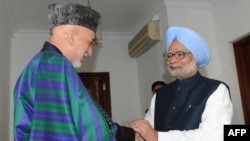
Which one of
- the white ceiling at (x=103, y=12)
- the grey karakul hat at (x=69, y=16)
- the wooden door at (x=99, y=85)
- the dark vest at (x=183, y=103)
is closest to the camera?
the grey karakul hat at (x=69, y=16)

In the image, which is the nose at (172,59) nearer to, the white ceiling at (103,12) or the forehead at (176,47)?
the forehead at (176,47)

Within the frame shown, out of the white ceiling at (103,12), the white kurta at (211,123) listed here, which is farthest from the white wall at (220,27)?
the white kurta at (211,123)

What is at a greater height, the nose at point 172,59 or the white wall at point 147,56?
the white wall at point 147,56

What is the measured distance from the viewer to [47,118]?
1.03 meters

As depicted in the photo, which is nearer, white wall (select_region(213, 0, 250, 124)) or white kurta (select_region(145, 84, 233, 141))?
white kurta (select_region(145, 84, 233, 141))

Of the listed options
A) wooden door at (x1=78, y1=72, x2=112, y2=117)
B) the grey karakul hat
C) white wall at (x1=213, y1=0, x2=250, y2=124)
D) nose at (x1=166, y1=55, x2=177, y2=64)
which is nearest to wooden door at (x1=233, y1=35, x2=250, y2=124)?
white wall at (x1=213, y1=0, x2=250, y2=124)

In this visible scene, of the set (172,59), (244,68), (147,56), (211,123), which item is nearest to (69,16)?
(172,59)

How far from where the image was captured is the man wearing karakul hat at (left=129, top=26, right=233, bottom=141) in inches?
56.8

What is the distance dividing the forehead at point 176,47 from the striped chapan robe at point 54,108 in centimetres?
79

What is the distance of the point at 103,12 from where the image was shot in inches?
158

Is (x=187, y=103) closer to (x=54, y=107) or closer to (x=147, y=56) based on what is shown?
(x=54, y=107)

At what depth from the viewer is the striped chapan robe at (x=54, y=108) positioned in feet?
3.35

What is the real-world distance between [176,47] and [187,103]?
0.33m

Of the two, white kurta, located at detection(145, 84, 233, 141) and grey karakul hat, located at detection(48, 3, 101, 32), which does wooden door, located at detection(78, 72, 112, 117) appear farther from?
grey karakul hat, located at detection(48, 3, 101, 32)
